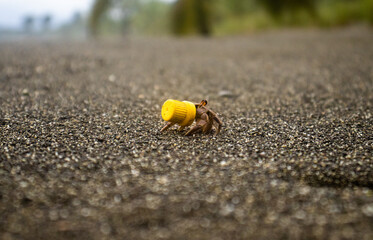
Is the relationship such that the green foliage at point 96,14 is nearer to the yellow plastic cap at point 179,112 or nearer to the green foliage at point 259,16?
the green foliage at point 259,16

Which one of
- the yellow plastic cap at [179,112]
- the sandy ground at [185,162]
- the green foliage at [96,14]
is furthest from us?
the green foliage at [96,14]

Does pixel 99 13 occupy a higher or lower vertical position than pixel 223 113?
higher

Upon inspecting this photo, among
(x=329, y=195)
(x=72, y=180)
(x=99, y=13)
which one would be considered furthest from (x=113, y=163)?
(x=99, y=13)

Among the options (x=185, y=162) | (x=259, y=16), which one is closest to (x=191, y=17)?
(x=259, y=16)

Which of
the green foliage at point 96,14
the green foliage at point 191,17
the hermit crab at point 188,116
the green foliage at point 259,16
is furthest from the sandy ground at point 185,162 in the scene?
the green foliage at point 96,14

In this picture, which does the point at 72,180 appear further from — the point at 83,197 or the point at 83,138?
the point at 83,138

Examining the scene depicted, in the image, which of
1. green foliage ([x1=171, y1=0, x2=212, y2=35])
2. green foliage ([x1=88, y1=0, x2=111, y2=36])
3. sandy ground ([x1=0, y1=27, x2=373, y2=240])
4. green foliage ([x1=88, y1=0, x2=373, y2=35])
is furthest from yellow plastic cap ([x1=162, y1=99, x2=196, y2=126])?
green foliage ([x1=88, y1=0, x2=111, y2=36])

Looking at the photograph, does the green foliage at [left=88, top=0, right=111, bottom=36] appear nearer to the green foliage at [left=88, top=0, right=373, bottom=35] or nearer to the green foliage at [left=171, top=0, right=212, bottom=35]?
the green foliage at [left=88, top=0, right=373, bottom=35]
